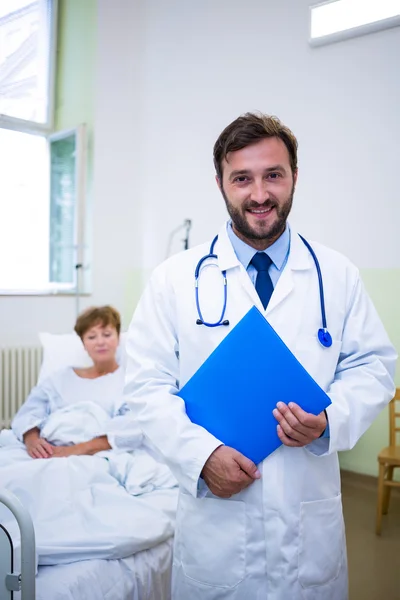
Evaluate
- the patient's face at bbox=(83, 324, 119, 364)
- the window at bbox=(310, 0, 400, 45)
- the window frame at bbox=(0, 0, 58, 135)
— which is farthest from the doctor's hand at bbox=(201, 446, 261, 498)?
the window frame at bbox=(0, 0, 58, 135)

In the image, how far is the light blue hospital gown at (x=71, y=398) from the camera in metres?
2.22

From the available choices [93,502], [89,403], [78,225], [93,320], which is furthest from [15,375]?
[93,502]

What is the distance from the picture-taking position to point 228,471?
3.51ft

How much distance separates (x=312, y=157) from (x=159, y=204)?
130cm

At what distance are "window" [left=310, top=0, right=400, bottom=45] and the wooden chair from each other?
1788mm

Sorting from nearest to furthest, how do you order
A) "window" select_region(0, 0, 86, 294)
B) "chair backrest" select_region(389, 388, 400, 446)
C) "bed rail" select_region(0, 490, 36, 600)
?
"bed rail" select_region(0, 490, 36, 600) < "chair backrest" select_region(389, 388, 400, 446) < "window" select_region(0, 0, 86, 294)

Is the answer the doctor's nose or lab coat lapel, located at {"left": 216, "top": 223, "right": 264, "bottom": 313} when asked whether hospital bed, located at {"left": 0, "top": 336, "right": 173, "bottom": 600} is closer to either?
lab coat lapel, located at {"left": 216, "top": 223, "right": 264, "bottom": 313}

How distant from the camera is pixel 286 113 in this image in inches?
122

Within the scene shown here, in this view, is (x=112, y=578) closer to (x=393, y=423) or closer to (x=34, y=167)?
(x=393, y=423)

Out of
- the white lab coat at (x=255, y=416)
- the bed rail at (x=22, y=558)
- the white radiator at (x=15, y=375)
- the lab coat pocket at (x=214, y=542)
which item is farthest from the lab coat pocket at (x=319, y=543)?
the white radiator at (x=15, y=375)

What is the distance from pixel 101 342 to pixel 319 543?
4.95 feet

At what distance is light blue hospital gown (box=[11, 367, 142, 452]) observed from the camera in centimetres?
222

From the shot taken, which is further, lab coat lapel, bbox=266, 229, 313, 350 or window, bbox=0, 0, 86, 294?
window, bbox=0, 0, 86, 294

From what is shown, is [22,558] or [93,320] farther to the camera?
[93,320]
